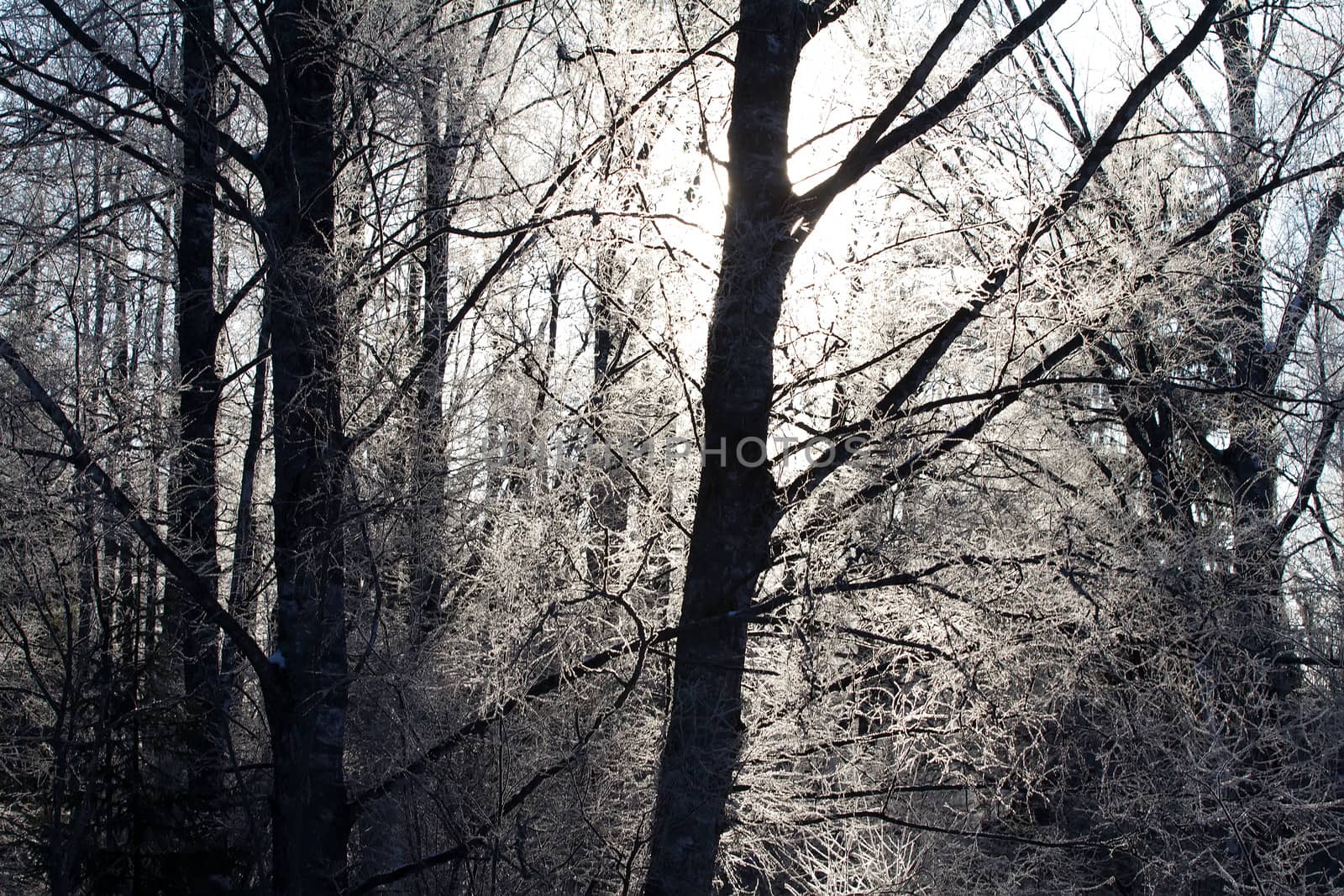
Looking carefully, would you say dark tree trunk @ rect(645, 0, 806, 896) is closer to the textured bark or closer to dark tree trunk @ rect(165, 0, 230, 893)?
the textured bark

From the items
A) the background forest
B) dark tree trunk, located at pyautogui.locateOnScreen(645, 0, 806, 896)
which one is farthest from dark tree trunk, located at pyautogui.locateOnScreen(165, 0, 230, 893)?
dark tree trunk, located at pyautogui.locateOnScreen(645, 0, 806, 896)

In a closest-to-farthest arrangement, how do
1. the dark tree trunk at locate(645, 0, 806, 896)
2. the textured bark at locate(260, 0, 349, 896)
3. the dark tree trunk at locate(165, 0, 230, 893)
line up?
1. the dark tree trunk at locate(645, 0, 806, 896)
2. the textured bark at locate(260, 0, 349, 896)
3. the dark tree trunk at locate(165, 0, 230, 893)

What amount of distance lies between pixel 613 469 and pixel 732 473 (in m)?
1.49

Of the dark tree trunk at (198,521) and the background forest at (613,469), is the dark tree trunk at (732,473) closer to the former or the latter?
the background forest at (613,469)

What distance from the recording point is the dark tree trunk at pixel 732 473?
359 cm

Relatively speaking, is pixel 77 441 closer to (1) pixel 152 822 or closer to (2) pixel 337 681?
(2) pixel 337 681

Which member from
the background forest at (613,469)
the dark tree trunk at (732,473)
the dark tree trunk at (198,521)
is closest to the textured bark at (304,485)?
the background forest at (613,469)

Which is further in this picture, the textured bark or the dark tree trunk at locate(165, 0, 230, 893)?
the dark tree trunk at locate(165, 0, 230, 893)

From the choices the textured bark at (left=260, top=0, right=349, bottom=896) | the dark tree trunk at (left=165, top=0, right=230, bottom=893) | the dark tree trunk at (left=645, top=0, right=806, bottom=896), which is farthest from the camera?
the dark tree trunk at (left=165, top=0, right=230, bottom=893)

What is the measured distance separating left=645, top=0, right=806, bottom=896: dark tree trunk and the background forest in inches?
0.6

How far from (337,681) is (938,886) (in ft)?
13.3

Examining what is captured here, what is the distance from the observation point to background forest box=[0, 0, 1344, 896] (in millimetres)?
3824

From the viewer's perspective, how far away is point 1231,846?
7.32m

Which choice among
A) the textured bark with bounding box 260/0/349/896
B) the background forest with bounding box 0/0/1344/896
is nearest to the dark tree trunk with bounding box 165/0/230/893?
the background forest with bounding box 0/0/1344/896
